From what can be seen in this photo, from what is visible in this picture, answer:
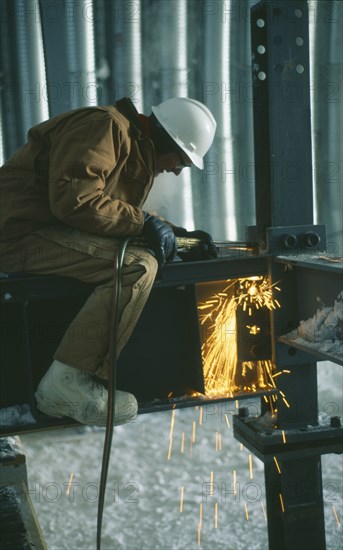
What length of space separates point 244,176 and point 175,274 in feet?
10.3

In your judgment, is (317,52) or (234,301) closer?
(234,301)

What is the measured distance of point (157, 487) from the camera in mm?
5152

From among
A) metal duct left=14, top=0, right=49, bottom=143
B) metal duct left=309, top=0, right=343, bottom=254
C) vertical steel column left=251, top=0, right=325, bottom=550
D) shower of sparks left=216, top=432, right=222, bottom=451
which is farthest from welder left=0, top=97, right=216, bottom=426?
metal duct left=309, top=0, right=343, bottom=254

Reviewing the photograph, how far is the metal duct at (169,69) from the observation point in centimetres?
500

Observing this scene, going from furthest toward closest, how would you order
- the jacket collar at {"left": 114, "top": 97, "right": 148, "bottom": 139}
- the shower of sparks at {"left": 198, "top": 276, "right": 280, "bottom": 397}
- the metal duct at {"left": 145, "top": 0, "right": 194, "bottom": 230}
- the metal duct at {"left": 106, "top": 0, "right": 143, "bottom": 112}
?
the metal duct at {"left": 145, "top": 0, "right": 194, "bottom": 230}, the metal duct at {"left": 106, "top": 0, "right": 143, "bottom": 112}, the shower of sparks at {"left": 198, "top": 276, "right": 280, "bottom": 397}, the jacket collar at {"left": 114, "top": 97, "right": 148, "bottom": 139}

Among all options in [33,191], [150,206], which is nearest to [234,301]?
[33,191]

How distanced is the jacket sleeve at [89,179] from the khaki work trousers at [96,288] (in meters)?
0.09

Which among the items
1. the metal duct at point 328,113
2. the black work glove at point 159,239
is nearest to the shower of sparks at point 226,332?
the black work glove at point 159,239

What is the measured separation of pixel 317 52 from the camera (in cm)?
571

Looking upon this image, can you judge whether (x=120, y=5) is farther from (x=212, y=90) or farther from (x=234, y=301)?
(x=234, y=301)

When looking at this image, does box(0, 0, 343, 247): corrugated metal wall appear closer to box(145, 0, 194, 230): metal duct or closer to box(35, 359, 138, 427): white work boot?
box(145, 0, 194, 230): metal duct

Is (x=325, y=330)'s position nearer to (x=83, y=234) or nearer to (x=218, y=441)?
(x=83, y=234)

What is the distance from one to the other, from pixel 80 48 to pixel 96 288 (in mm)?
2855

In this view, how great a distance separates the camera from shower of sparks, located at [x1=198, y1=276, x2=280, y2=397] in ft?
9.35
